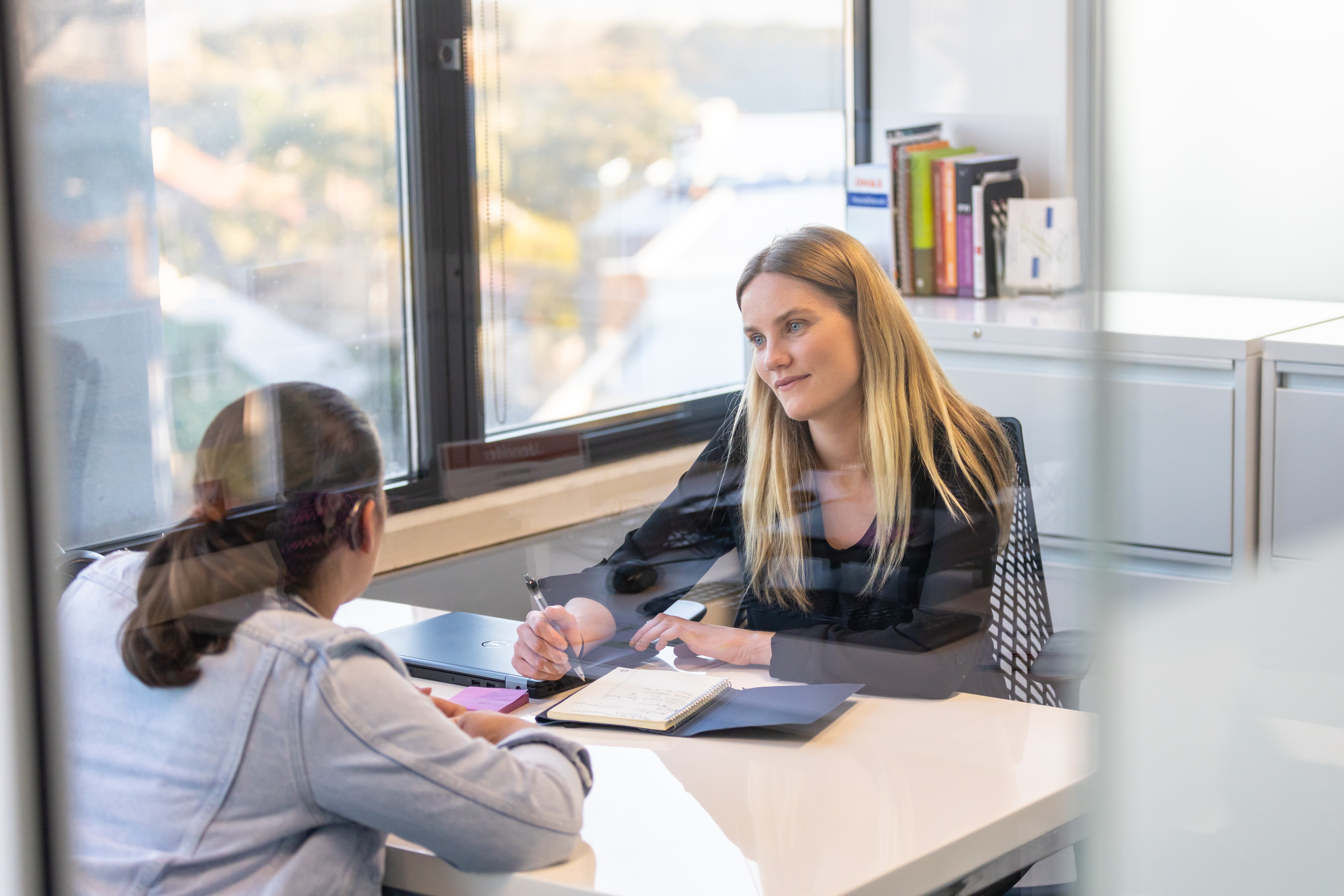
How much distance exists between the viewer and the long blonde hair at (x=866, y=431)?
4.22ft

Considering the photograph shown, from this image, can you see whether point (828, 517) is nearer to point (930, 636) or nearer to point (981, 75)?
point (930, 636)

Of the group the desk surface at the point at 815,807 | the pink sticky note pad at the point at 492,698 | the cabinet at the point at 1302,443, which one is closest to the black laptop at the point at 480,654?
the pink sticky note pad at the point at 492,698

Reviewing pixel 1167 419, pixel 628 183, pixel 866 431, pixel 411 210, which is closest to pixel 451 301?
pixel 411 210

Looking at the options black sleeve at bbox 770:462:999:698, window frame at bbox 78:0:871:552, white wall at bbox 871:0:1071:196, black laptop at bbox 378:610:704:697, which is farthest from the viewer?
window frame at bbox 78:0:871:552

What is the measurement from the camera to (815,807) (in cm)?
104

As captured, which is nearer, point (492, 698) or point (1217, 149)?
point (1217, 149)

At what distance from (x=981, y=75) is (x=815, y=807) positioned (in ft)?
2.28

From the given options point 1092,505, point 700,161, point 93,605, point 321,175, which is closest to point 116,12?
point 321,175

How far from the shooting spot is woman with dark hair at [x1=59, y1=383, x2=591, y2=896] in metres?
0.96

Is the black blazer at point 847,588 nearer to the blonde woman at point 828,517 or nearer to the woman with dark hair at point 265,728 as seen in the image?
the blonde woman at point 828,517

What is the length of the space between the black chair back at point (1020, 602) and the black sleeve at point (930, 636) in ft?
0.10

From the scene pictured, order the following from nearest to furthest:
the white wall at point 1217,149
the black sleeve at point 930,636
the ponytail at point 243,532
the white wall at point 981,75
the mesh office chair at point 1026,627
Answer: the white wall at point 1217,149 → the mesh office chair at point 1026,627 → the white wall at point 981,75 → the ponytail at point 243,532 → the black sleeve at point 930,636

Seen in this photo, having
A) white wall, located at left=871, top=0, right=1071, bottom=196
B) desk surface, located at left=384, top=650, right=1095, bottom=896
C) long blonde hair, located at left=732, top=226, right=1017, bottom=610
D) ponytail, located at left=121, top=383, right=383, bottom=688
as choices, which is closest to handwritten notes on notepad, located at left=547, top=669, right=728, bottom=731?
desk surface, located at left=384, top=650, right=1095, bottom=896

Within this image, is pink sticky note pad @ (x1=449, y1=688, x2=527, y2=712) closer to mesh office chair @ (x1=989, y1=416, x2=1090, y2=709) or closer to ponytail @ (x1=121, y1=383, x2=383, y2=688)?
ponytail @ (x1=121, y1=383, x2=383, y2=688)
